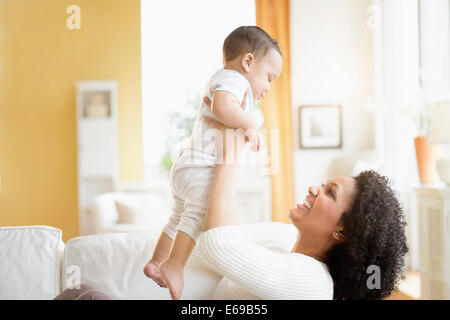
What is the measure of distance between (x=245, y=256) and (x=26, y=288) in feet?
1.86

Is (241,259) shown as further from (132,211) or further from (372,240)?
(132,211)

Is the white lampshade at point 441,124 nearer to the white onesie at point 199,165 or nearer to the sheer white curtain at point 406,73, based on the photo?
the sheer white curtain at point 406,73

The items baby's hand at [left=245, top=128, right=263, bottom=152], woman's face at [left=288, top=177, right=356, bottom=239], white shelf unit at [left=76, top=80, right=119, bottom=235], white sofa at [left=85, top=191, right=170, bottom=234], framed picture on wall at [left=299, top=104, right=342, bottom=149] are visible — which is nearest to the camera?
baby's hand at [left=245, top=128, right=263, bottom=152]

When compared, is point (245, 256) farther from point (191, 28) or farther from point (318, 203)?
point (191, 28)

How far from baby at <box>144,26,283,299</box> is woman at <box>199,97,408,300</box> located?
0.09 ft

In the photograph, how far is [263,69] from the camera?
74cm

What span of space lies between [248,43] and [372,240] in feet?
1.38

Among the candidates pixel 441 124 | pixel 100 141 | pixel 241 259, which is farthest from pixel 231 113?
pixel 100 141

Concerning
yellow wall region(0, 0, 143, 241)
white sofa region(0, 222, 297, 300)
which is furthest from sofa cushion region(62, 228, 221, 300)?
yellow wall region(0, 0, 143, 241)

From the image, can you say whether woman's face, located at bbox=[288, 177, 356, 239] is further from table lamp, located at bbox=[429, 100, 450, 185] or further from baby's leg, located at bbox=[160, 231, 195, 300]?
table lamp, located at bbox=[429, 100, 450, 185]

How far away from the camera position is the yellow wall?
3.15ft

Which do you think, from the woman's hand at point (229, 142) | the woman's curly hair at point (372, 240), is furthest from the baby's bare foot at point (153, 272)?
the woman's curly hair at point (372, 240)

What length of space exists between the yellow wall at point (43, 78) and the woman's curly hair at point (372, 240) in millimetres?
554
